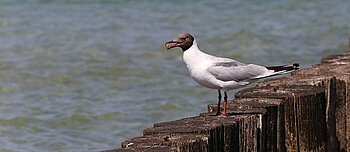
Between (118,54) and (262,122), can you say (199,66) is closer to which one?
(262,122)

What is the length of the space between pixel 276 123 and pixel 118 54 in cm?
909

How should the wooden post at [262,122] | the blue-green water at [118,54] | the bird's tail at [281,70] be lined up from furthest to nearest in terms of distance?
the blue-green water at [118,54] < the bird's tail at [281,70] < the wooden post at [262,122]

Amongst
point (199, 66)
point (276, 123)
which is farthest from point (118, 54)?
point (276, 123)

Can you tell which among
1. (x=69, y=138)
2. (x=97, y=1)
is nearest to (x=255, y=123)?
(x=69, y=138)

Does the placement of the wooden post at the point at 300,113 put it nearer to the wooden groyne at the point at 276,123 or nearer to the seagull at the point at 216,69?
the wooden groyne at the point at 276,123

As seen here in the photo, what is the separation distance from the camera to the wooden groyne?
5.29 metres

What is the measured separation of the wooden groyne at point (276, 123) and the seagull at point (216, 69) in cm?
11

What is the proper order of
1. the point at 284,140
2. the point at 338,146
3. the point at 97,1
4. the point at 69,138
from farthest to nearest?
the point at 97,1 < the point at 69,138 < the point at 338,146 < the point at 284,140

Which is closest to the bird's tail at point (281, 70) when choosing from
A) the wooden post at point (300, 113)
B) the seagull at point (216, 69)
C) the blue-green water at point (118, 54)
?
the seagull at point (216, 69)

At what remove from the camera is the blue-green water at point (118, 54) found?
10.8 meters

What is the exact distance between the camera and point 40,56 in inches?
588

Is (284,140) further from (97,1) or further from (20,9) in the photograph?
(97,1)

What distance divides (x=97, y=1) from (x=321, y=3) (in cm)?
504

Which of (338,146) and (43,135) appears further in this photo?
(43,135)
